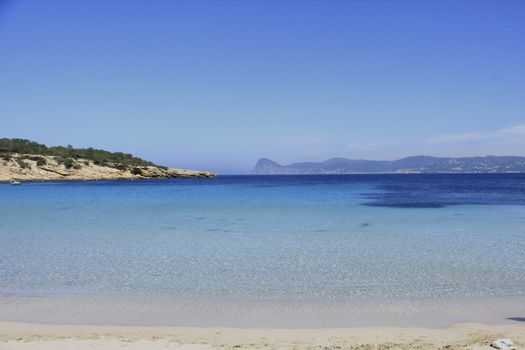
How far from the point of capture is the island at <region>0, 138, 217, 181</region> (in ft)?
277

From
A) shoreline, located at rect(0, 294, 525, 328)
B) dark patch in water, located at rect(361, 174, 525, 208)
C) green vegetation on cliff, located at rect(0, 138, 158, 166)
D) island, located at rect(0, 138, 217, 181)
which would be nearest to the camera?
shoreline, located at rect(0, 294, 525, 328)

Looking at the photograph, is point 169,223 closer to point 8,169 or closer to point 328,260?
point 328,260

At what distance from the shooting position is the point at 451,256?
46.8 feet

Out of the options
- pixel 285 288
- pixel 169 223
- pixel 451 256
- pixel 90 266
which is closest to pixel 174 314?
pixel 285 288

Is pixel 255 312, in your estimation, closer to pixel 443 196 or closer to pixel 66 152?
pixel 443 196

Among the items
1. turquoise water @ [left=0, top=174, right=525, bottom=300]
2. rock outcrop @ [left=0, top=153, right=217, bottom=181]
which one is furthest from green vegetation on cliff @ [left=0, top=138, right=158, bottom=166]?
turquoise water @ [left=0, top=174, right=525, bottom=300]

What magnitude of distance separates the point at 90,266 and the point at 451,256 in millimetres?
10991

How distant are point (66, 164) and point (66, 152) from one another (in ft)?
50.7

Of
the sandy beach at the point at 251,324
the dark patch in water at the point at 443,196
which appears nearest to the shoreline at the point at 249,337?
the sandy beach at the point at 251,324

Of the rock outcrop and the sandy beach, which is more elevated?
the rock outcrop

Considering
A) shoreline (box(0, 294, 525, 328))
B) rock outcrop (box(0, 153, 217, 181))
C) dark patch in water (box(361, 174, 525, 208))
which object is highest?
rock outcrop (box(0, 153, 217, 181))

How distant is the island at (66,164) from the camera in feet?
277

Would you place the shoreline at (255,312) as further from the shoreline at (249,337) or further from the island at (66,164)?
the island at (66,164)

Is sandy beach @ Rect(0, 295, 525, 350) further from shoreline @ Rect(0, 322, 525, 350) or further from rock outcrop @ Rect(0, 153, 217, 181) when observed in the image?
rock outcrop @ Rect(0, 153, 217, 181)
